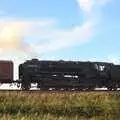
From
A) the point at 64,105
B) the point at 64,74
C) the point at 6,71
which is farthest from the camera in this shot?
the point at 6,71

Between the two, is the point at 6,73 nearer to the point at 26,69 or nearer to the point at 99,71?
the point at 26,69

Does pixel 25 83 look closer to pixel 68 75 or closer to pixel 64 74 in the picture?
pixel 64 74

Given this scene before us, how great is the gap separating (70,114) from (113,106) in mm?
5089

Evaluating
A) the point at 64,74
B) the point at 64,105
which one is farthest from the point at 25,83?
the point at 64,105

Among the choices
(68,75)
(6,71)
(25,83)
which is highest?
(6,71)

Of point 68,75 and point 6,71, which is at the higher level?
point 6,71

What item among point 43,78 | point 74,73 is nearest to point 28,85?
point 43,78

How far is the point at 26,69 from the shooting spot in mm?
52375

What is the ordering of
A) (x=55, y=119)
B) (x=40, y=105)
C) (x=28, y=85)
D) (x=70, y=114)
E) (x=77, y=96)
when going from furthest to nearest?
(x=28, y=85), (x=77, y=96), (x=40, y=105), (x=70, y=114), (x=55, y=119)

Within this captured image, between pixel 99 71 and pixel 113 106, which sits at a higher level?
pixel 99 71

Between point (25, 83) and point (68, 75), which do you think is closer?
point (25, 83)

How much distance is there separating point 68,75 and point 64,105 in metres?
17.6

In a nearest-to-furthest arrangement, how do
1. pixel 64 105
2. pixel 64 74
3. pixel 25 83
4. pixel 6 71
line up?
pixel 64 105 < pixel 25 83 < pixel 64 74 < pixel 6 71

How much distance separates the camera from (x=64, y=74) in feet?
173
